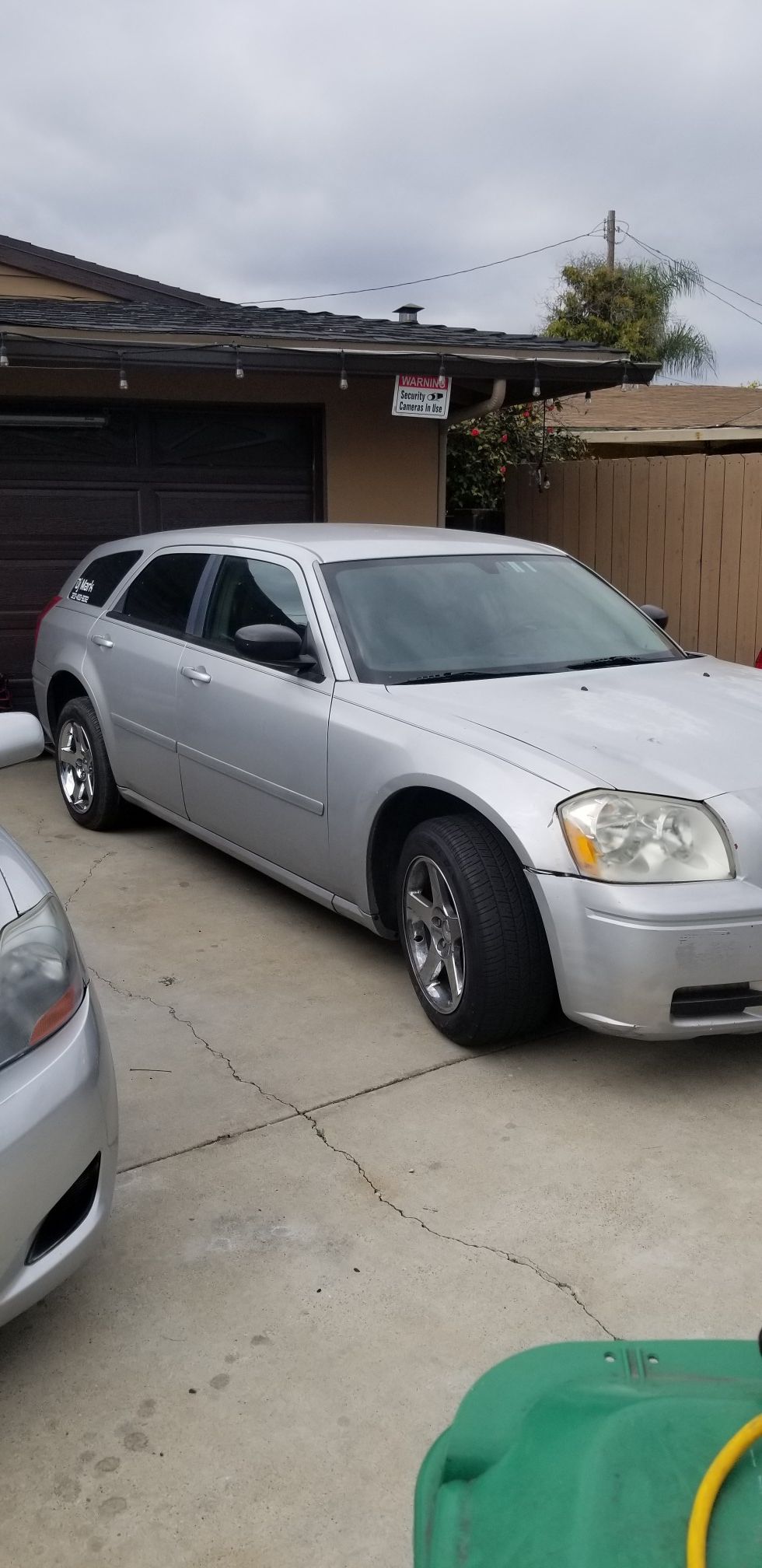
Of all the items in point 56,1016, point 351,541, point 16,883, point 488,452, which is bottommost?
point 56,1016

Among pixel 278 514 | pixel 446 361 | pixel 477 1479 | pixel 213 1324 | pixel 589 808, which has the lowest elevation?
pixel 213 1324

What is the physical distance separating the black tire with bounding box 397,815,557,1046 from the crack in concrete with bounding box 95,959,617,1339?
225mm

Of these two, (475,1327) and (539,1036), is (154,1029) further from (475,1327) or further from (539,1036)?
(475,1327)

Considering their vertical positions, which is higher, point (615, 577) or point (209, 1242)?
point (615, 577)

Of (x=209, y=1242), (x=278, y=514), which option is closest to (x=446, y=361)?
(x=278, y=514)

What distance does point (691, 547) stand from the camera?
888 cm

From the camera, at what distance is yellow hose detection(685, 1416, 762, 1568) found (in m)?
1.15

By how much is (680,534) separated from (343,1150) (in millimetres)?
6507

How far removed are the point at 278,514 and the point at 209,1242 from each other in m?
7.12

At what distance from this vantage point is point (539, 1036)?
162 inches

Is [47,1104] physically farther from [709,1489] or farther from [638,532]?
[638,532]

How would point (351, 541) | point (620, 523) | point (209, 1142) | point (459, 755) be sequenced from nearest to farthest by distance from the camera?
point (209, 1142), point (459, 755), point (351, 541), point (620, 523)

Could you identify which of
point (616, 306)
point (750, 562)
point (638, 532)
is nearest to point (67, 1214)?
point (750, 562)

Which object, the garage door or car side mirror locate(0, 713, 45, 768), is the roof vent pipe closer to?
the garage door
